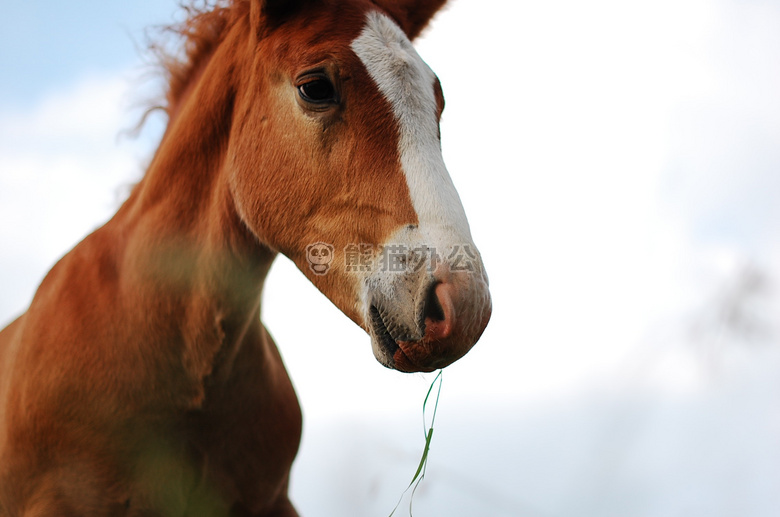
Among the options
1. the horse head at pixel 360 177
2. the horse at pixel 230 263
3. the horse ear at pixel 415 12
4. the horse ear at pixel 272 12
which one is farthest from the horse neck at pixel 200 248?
the horse ear at pixel 415 12

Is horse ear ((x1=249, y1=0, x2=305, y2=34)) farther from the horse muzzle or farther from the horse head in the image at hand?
the horse muzzle

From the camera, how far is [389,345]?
78.7 inches

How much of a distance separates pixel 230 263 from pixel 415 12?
1.46m

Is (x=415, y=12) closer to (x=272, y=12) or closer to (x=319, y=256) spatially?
(x=272, y=12)

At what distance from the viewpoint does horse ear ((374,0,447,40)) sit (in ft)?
9.38

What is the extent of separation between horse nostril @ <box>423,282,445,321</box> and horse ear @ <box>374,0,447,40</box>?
1450mm

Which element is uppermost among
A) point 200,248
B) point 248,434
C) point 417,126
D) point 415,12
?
point 415,12

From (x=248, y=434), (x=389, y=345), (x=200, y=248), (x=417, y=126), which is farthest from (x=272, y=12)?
(x=248, y=434)

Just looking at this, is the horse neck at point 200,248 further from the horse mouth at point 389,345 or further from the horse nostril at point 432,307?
the horse nostril at point 432,307

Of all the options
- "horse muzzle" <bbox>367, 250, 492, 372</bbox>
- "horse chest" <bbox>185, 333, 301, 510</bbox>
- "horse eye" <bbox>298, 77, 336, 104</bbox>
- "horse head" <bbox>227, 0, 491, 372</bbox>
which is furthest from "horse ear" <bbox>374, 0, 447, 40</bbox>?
"horse chest" <bbox>185, 333, 301, 510</bbox>

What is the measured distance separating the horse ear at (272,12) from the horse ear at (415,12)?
53 cm

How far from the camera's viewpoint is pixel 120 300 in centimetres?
262

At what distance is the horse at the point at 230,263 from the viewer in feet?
6.75

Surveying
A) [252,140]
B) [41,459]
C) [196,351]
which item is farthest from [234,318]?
[41,459]
